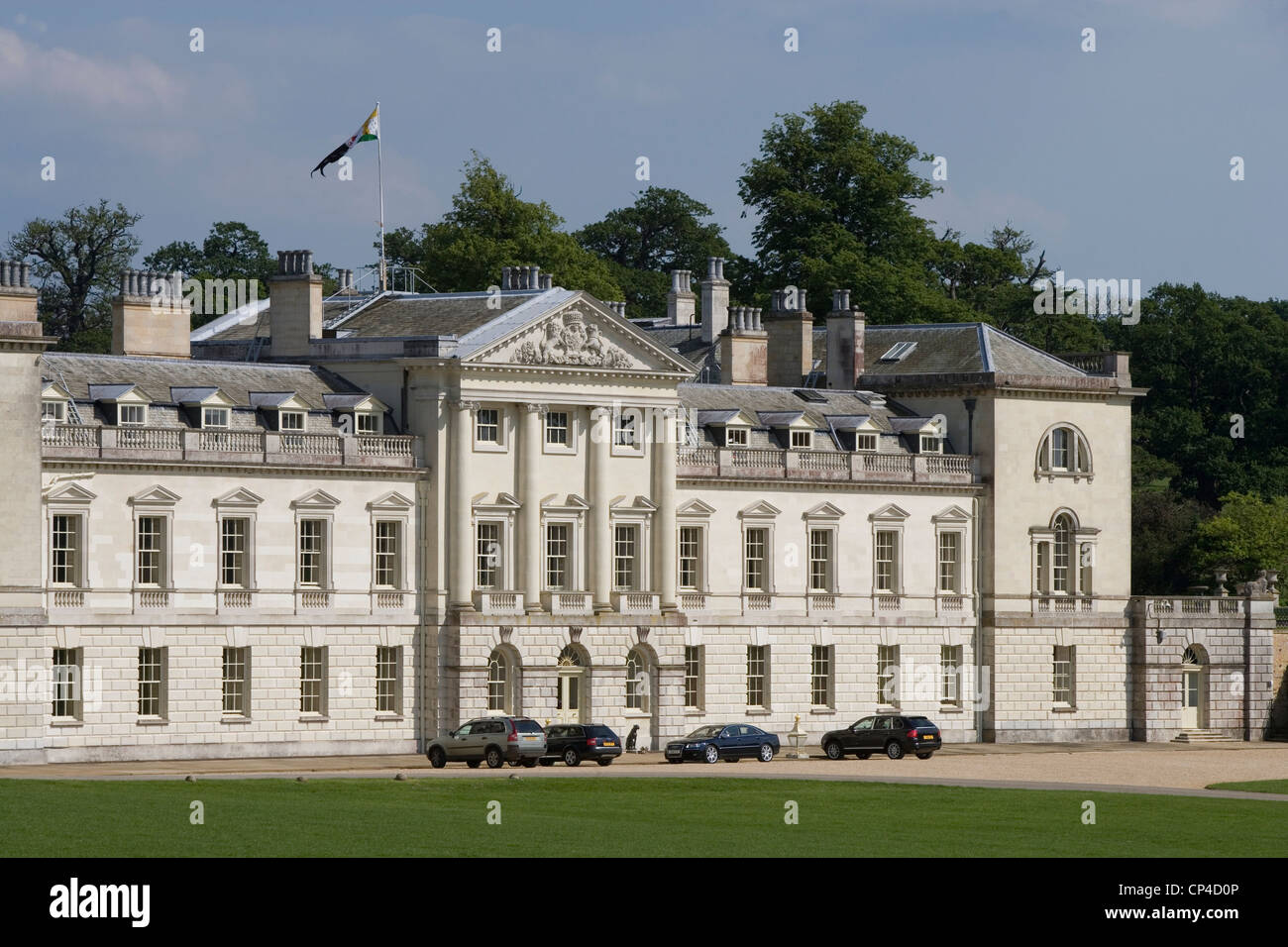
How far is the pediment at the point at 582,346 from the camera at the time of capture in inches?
3024

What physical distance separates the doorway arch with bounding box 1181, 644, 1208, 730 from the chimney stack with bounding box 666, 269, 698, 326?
89.3 ft

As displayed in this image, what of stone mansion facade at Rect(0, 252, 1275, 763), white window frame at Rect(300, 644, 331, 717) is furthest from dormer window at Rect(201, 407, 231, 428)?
white window frame at Rect(300, 644, 331, 717)

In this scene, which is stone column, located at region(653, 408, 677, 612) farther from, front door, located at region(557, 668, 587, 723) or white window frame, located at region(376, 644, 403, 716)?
white window frame, located at region(376, 644, 403, 716)

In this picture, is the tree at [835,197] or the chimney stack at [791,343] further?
the tree at [835,197]

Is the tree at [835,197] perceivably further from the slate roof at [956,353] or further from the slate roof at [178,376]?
the slate roof at [178,376]

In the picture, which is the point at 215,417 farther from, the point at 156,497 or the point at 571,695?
the point at 571,695

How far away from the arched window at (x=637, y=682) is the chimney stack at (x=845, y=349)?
14.8m

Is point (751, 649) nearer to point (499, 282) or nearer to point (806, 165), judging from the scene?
point (499, 282)

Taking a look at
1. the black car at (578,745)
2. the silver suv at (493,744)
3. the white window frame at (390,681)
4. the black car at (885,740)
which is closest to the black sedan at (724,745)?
the black car at (885,740)

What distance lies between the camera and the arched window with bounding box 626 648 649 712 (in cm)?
8050
